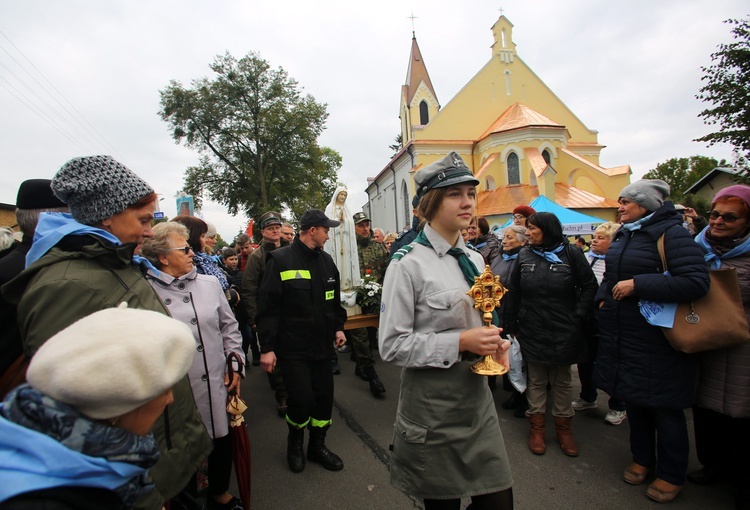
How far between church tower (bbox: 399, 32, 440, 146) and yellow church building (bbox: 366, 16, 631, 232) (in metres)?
0.09

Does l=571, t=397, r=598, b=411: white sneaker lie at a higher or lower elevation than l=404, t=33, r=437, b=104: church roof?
lower

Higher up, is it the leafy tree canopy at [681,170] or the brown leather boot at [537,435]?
the leafy tree canopy at [681,170]

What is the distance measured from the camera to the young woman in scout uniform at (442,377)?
183cm

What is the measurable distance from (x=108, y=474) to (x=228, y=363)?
1945 millimetres

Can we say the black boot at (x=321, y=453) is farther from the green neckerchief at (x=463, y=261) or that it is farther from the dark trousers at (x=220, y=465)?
the green neckerchief at (x=463, y=261)

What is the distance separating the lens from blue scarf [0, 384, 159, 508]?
77 cm

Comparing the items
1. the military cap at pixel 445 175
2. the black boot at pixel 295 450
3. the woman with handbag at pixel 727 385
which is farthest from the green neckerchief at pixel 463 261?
the black boot at pixel 295 450

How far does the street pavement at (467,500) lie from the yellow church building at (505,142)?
16.5 meters

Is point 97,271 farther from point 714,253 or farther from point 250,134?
point 250,134

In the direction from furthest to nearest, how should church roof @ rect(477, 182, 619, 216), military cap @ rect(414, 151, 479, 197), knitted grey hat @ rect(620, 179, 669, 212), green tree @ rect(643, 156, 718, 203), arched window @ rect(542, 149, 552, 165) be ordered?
green tree @ rect(643, 156, 718, 203) → arched window @ rect(542, 149, 552, 165) → church roof @ rect(477, 182, 619, 216) → knitted grey hat @ rect(620, 179, 669, 212) → military cap @ rect(414, 151, 479, 197)

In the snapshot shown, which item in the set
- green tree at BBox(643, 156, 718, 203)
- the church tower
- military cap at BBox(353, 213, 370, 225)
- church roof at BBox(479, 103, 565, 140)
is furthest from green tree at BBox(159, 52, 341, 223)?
green tree at BBox(643, 156, 718, 203)

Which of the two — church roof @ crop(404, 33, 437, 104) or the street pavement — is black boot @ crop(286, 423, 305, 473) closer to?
the street pavement

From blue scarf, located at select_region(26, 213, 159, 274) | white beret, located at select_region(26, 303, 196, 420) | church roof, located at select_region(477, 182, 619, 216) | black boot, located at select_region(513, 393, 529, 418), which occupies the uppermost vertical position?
church roof, located at select_region(477, 182, 619, 216)

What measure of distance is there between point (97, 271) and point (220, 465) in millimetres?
1835
